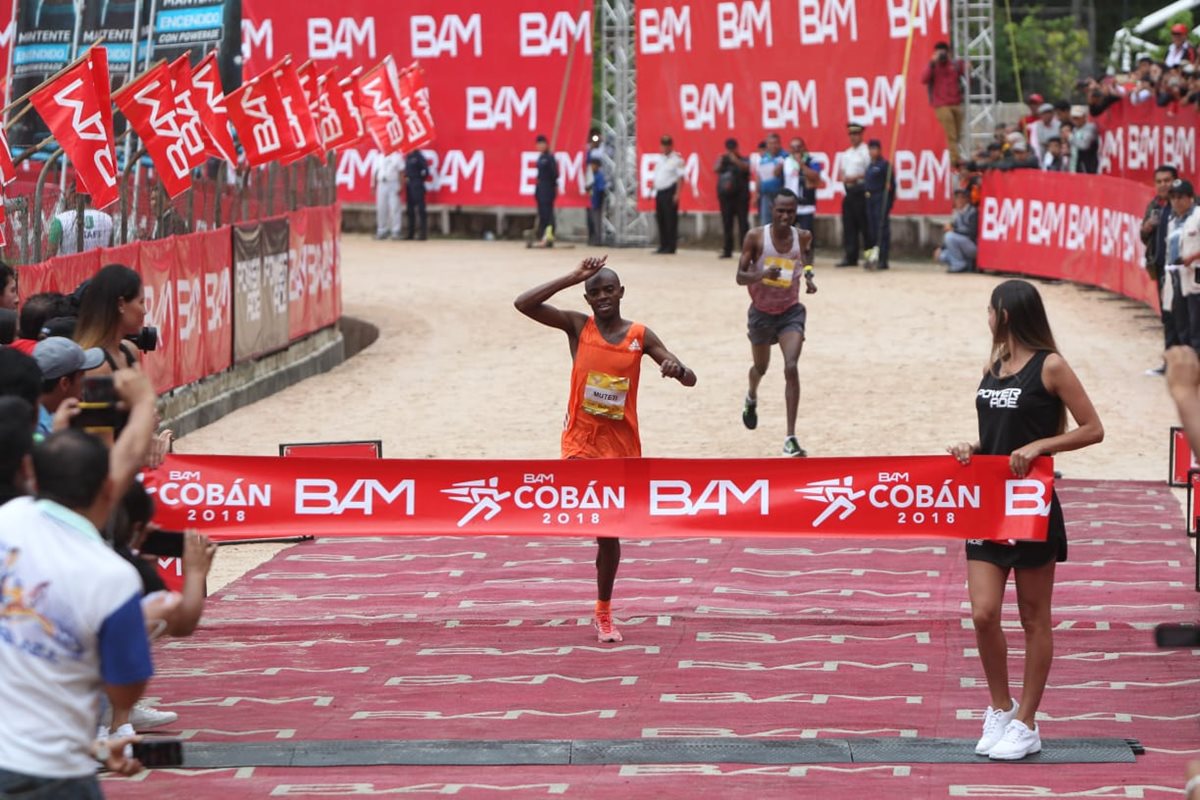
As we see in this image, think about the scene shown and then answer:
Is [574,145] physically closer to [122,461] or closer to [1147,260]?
[1147,260]

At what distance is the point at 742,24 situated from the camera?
112ft

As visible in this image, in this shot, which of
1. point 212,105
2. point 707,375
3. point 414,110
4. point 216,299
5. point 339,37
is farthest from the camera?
point 339,37

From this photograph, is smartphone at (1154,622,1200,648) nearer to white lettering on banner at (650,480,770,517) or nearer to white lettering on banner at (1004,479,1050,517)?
white lettering on banner at (1004,479,1050,517)

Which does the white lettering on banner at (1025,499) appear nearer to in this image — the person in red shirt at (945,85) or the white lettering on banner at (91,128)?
the white lettering on banner at (91,128)

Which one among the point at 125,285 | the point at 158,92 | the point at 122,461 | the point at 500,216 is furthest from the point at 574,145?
the point at 122,461

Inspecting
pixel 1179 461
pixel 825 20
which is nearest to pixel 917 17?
pixel 825 20

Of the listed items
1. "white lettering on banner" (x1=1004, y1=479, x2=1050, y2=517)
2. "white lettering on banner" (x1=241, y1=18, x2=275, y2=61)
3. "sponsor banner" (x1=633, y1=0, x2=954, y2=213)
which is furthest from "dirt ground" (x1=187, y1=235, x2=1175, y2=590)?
"white lettering on banner" (x1=241, y1=18, x2=275, y2=61)

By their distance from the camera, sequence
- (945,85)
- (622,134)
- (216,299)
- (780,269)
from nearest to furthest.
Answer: (780,269) → (216,299) → (945,85) → (622,134)

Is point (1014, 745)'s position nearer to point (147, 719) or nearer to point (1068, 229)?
point (147, 719)

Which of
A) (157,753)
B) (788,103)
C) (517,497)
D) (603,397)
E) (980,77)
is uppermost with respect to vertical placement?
(980,77)

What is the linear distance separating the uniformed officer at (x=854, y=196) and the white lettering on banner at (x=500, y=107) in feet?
25.1

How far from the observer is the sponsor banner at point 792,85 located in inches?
1245

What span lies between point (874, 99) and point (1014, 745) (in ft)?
82.9

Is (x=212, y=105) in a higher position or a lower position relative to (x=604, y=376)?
higher
